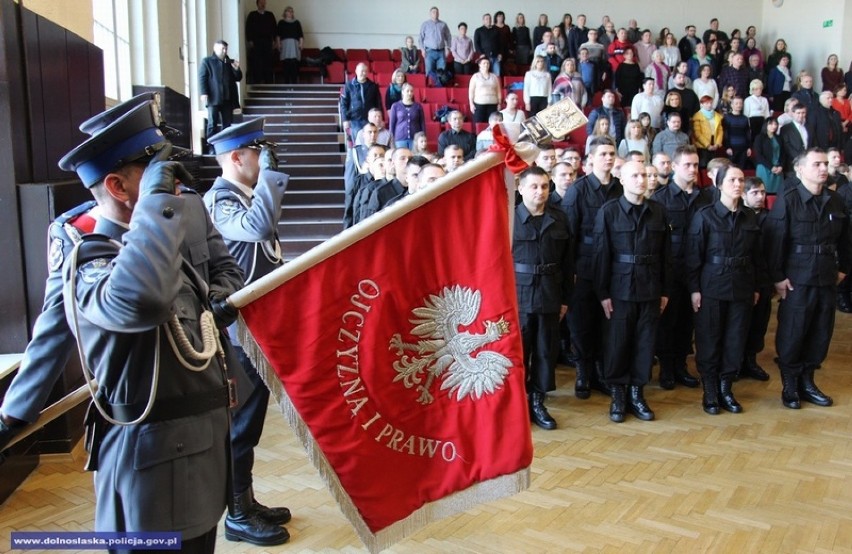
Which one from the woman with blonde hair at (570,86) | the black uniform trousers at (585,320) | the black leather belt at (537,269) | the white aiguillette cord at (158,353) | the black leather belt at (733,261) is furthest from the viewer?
the woman with blonde hair at (570,86)

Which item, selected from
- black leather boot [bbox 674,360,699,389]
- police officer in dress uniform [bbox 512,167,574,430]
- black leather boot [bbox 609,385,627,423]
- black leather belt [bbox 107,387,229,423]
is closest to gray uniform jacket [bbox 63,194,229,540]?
black leather belt [bbox 107,387,229,423]

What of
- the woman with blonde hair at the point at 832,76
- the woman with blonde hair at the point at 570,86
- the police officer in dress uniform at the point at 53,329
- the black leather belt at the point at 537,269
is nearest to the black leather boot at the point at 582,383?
the black leather belt at the point at 537,269

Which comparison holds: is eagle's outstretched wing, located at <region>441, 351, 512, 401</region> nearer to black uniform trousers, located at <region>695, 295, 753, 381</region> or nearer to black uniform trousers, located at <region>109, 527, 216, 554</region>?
black uniform trousers, located at <region>109, 527, 216, 554</region>

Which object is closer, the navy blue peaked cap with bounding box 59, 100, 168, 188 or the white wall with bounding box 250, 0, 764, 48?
the navy blue peaked cap with bounding box 59, 100, 168, 188

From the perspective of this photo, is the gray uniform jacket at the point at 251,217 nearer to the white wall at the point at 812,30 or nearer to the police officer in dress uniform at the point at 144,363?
the police officer in dress uniform at the point at 144,363

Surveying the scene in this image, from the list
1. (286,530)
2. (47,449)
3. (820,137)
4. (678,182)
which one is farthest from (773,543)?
(820,137)

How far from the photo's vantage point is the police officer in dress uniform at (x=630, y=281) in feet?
13.3

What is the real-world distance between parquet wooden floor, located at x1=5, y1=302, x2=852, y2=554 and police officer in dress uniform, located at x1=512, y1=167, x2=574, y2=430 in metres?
0.30

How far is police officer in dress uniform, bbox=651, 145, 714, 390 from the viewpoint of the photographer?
473 cm

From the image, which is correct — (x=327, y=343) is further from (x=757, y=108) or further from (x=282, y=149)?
(x=757, y=108)

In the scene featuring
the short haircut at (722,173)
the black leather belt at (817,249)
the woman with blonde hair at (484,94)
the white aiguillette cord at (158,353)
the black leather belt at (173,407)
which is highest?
the woman with blonde hair at (484,94)

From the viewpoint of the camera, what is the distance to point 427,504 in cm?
190

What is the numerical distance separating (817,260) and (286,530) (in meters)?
3.47

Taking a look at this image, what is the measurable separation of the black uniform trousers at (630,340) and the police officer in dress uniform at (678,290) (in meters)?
0.65
